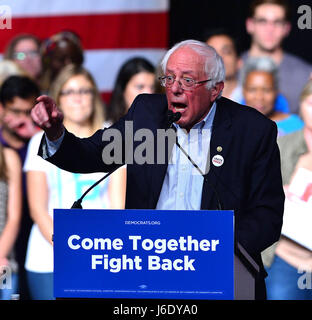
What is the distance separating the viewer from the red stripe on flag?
525 centimetres

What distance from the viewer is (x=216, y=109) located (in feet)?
11.1

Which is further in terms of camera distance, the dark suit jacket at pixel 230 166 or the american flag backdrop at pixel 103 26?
the american flag backdrop at pixel 103 26

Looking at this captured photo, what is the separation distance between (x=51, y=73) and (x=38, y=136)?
1.36ft

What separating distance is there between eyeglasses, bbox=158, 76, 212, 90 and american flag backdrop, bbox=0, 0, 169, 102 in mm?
2025

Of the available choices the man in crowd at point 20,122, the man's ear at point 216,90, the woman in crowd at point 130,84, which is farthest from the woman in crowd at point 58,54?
the man's ear at point 216,90

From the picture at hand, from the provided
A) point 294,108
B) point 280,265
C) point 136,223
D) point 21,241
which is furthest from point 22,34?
point 136,223

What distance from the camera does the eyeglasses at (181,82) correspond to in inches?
124

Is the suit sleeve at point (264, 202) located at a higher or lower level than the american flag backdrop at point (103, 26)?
lower

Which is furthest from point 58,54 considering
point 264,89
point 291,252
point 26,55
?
point 291,252

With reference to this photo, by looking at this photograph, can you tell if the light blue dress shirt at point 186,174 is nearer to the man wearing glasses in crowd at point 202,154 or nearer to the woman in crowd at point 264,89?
the man wearing glasses in crowd at point 202,154

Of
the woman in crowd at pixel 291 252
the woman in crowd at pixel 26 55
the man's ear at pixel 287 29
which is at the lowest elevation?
the woman in crowd at pixel 291 252

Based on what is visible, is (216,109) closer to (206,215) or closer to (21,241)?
(206,215)

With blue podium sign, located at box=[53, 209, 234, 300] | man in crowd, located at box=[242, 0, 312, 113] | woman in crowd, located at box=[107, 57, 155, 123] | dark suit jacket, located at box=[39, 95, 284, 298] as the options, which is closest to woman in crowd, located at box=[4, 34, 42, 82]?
woman in crowd, located at box=[107, 57, 155, 123]

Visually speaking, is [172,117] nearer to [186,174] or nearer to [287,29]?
[186,174]
